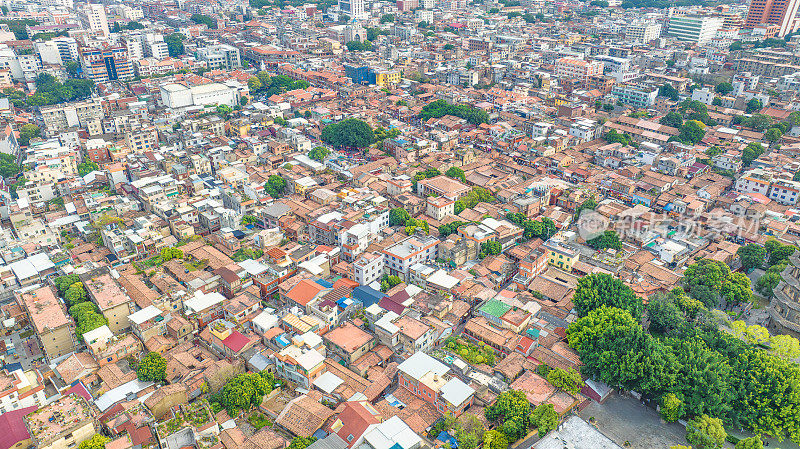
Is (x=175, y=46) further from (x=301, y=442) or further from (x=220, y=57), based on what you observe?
(x=301, y=442)

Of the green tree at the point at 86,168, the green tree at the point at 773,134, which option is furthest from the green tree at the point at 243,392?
the green tree at the point at 773,134

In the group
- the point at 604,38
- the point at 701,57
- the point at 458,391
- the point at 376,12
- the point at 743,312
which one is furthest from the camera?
the point at 376,12

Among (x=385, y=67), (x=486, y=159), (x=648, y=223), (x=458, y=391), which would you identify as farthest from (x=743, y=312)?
(x=385, y=67)

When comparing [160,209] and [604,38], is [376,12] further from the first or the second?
[160,209]

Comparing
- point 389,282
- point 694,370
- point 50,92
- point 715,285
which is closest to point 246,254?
point 389,282

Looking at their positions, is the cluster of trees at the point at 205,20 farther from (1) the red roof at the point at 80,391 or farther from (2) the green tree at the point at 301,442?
(2) the green tree at the point at 301,442

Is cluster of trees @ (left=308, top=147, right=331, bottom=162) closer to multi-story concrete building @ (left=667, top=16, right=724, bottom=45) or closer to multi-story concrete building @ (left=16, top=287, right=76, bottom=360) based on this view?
multi-story concrete building @ (left=16, top=287, right=76, bottom=360)
